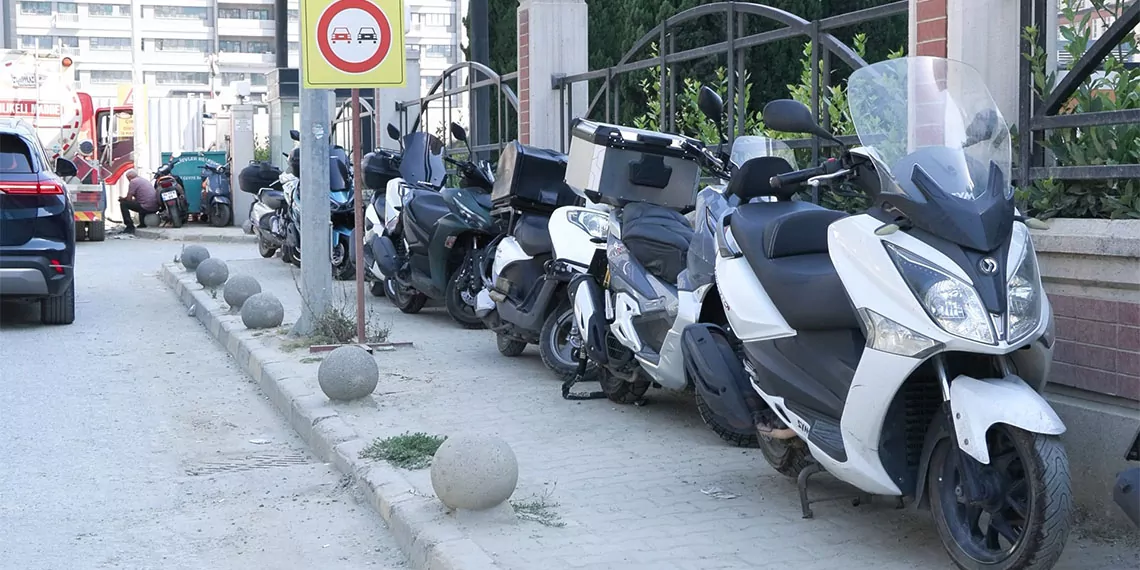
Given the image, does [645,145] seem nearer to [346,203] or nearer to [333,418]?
[333,418]

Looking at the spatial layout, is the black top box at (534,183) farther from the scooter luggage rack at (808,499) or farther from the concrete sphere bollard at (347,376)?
the scooter luggage rack at (808,499)

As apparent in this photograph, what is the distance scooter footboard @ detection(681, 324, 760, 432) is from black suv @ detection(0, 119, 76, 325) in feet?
22.5

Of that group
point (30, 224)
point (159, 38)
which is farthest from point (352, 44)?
point (159, 38)

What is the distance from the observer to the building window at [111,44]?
75.4 metres

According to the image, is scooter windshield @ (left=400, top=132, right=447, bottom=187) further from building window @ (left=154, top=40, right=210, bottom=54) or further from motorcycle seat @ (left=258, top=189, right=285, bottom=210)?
building window @ (left=154, top=40, right=210, bottom=54)

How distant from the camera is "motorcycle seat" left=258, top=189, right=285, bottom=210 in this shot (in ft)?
50.3

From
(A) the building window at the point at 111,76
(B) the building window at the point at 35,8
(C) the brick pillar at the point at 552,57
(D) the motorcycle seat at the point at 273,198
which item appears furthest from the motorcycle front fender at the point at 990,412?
(B) the building window at the point at 35,8

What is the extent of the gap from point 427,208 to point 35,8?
73020mm

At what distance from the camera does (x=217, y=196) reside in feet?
74.5

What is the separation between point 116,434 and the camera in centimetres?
695

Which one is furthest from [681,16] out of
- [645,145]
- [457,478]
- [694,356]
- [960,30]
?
[457,478]

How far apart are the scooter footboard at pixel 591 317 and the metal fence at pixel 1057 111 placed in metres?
2.29

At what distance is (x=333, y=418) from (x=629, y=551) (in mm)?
2578

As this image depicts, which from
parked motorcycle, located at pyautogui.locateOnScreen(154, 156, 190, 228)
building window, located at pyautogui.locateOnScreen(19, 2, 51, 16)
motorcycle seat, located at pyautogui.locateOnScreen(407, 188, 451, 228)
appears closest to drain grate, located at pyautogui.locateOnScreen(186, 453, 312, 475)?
motorcycle seat, located at pyautogui.locateOnScreen(407, 188, 451, 228)
